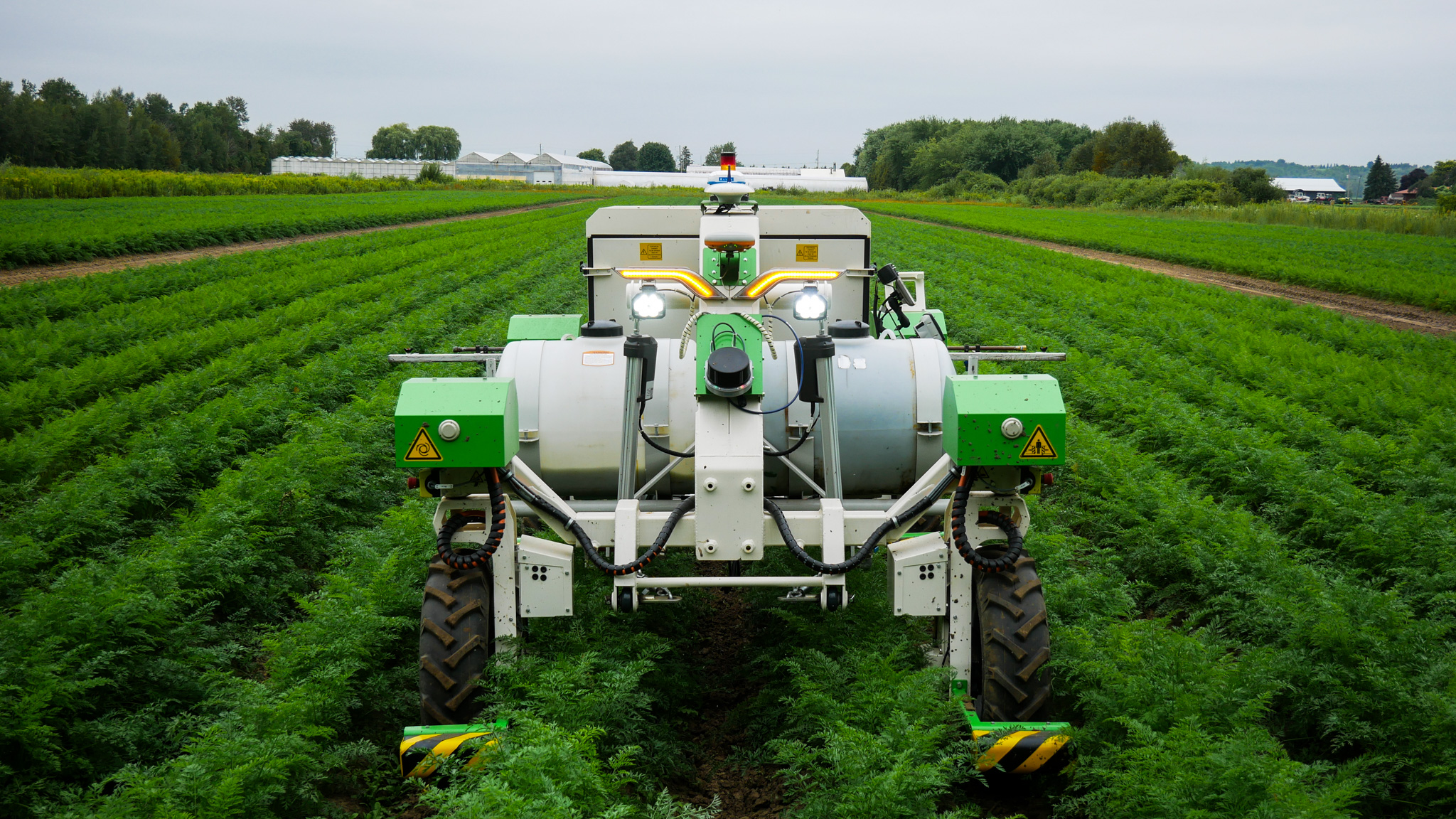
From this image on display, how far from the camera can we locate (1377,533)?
7.29m

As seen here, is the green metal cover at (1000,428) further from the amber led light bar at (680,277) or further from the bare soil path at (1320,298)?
→ the bare soil path at (1320,298)

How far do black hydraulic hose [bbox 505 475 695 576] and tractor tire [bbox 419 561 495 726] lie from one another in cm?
44

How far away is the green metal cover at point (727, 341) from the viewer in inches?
203

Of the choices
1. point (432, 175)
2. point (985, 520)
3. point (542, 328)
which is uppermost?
point (432, 175)

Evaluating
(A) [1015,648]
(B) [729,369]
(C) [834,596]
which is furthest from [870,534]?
(B) [729,369]

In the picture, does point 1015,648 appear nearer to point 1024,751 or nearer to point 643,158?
point 1024,751

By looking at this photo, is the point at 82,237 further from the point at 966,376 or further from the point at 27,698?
the point at 966,376

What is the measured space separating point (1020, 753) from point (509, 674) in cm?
236

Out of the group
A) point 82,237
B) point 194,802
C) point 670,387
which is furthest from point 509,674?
point 82,237

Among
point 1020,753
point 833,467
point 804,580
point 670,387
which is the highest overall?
point 670,387

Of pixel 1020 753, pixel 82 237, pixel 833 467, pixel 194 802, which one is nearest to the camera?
pixel 194 802

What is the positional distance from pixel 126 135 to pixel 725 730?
99109 mm

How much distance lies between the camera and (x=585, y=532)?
5.18 m

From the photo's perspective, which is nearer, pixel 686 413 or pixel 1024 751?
pixel 1024 751
